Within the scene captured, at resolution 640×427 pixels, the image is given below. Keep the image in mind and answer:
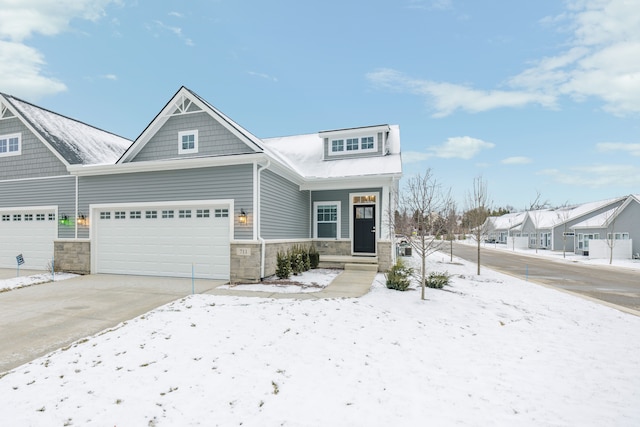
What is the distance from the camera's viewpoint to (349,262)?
1224cm

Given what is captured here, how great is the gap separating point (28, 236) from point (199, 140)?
870cm

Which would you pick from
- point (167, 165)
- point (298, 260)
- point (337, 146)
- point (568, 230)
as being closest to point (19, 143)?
point (167, 165)

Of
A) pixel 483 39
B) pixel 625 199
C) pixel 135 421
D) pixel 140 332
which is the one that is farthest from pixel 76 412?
pixel 625 199

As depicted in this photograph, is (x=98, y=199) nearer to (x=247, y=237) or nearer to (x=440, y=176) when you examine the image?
(x=247, y=237)

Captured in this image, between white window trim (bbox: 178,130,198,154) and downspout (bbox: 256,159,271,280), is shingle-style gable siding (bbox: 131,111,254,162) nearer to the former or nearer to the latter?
white window trim (bbox: 178,130,198,154)

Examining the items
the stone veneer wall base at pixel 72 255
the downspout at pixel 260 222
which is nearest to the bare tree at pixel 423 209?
the downspout at pixel 260 222

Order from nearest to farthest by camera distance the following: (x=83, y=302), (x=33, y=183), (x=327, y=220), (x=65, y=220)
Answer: (x=83, y=302) < (x=65, y=220) < (x=33, y=183) < (x=327, y=220)

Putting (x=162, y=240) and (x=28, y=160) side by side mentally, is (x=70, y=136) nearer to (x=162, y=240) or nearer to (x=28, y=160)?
(x=28, y=160)

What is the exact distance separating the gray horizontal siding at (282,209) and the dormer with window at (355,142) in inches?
119

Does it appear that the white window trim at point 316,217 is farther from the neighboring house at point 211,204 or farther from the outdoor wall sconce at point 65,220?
the outdoor wall sconce at point 65,220

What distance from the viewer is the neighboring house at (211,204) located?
9.80m

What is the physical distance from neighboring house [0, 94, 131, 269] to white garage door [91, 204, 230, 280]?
64.3 inches

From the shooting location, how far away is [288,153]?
1641cm

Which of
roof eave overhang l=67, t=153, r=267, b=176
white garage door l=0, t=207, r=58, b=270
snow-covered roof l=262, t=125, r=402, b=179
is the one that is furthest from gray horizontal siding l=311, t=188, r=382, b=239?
white garage door l=0, t=207, r=58, b=270
